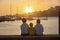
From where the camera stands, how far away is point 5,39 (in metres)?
1.19

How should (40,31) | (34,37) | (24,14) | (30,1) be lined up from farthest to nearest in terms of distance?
(30,1)
(24,14)
(40,31)
(34,37)

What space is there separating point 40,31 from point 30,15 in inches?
18.7

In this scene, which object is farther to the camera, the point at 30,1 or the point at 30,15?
the point at 30,1

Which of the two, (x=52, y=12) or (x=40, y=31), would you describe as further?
(x=52, y=12)

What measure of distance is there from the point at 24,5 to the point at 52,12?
0.32 metres

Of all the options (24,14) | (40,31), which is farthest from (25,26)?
(24,14)

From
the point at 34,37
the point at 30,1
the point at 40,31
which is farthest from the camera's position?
the point at 30,1

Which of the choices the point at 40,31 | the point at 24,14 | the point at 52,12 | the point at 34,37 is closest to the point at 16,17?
the point at 24,14

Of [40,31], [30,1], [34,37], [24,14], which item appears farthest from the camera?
[30,1]

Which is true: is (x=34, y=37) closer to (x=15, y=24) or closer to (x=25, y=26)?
(x=25, y=26)

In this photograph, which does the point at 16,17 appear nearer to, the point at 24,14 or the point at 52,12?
the point at 24,14

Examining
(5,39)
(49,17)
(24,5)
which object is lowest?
(5,39)

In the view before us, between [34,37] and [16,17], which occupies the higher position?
[16,17]

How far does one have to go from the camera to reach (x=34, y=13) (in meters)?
1.79
